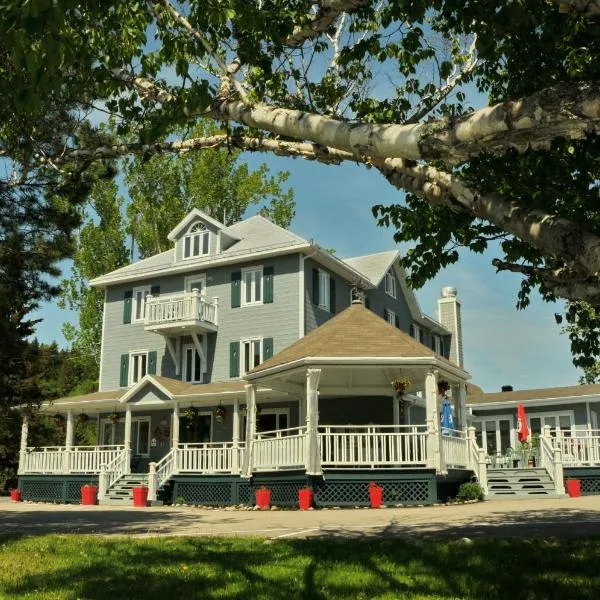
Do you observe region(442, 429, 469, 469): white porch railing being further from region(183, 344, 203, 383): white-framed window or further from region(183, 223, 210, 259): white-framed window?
region(183, 223, 210, 259): white-framed window

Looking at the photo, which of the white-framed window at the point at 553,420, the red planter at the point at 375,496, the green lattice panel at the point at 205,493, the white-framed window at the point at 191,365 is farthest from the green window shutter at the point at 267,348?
the white-framed window at the point at 553,420

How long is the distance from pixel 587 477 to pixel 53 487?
64.0ft

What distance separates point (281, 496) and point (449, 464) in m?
4.84

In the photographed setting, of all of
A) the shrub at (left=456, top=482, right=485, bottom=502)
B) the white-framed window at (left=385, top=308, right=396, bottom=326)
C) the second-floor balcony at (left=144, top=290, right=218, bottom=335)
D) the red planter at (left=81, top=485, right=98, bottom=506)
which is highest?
the white-framed window at (left=385, top=308, right=396, bottom=326)

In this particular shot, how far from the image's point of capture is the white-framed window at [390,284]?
33969 millimetres

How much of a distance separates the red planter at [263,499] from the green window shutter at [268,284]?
9661 millimetres

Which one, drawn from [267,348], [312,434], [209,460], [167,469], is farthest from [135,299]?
[312,434]

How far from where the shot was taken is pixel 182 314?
29047 mm

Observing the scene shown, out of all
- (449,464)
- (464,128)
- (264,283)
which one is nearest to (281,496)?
(449,464)

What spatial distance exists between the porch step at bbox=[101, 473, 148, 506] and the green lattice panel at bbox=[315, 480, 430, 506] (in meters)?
8.59

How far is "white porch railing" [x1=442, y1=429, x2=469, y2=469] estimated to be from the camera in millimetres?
20406

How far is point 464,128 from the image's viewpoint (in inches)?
210

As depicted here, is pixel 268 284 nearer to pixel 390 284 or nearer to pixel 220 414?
pixel 220 414

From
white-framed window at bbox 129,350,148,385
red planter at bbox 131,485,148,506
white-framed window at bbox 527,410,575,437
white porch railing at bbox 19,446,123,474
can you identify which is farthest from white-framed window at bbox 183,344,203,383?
white-framed window at bbox 527,410,575,437
